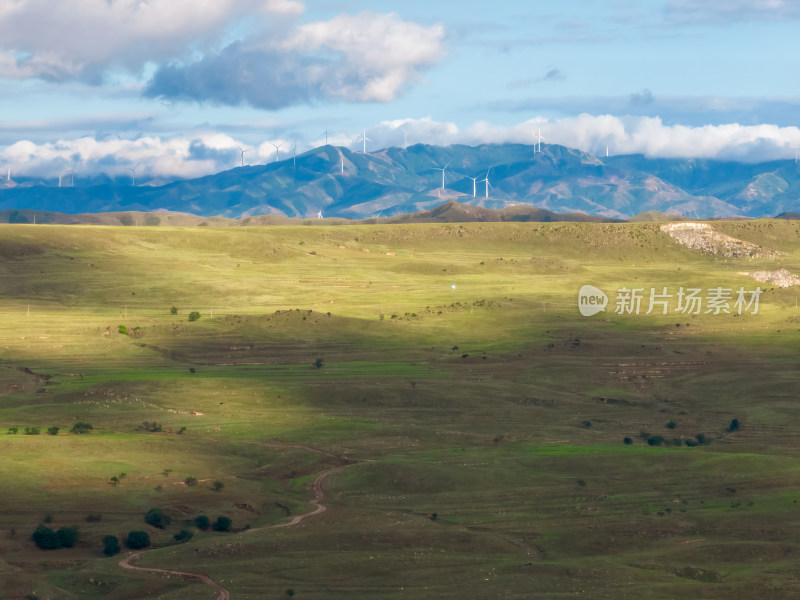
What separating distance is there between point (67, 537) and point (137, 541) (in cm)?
513

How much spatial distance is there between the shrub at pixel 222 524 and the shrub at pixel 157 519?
3869mm

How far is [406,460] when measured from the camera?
11062 cm

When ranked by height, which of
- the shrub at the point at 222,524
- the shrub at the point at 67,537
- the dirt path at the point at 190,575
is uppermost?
the shrub at the point at 67,537

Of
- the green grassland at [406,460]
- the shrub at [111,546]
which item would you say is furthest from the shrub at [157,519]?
the shrub at [111,546]

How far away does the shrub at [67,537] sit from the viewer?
7969cm

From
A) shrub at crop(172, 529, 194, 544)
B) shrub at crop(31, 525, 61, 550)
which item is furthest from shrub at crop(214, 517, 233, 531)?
shrub at crop(31, 525, 61, 550)

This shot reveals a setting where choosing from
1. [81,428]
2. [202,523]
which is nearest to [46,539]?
[202,523]

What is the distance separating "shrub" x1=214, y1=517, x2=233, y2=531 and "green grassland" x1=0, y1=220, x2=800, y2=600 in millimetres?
995

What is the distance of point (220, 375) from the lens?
158250 mm

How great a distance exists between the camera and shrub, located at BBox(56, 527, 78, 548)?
7969 centimetres

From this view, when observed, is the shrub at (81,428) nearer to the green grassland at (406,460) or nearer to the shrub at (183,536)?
the green grassland at (406,460)

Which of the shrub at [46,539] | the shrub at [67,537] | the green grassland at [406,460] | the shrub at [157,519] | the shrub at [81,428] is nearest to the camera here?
the green grassland at [406,460]

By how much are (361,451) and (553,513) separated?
96.4ft

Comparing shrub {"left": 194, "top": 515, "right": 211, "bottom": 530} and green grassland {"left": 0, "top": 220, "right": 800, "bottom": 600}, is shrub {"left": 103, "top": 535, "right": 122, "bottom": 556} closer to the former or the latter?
green grassland {"left": 0, "top": 220, "right": 800, "bottom": 600}
